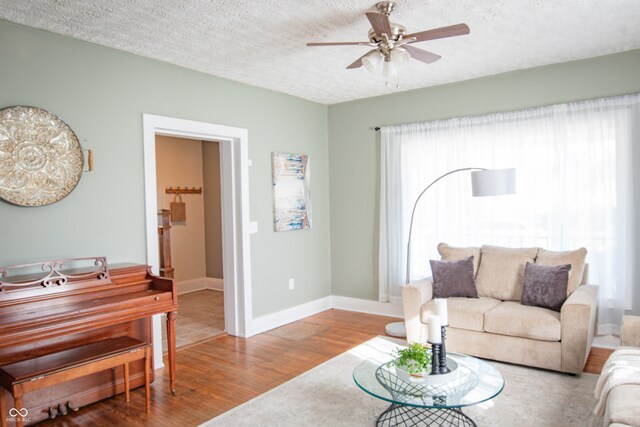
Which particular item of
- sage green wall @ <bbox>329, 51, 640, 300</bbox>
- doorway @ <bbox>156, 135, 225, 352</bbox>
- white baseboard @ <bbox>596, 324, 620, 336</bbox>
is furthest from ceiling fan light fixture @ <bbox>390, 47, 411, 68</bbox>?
doorway @ <bbox>156, 135, 225, 352</bbox>

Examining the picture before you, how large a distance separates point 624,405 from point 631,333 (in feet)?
3.75

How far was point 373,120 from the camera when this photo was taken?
5578 millimetres

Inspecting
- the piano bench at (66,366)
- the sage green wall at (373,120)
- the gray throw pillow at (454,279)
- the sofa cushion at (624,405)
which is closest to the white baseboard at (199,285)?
the sage green wall at (373,120)

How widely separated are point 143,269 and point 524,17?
3.29 m

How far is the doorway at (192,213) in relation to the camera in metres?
6.88

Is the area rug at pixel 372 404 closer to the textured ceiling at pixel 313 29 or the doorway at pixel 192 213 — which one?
the textured ceiling at pixel 313 29

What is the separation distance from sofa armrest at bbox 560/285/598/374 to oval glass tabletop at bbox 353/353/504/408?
1.00 m

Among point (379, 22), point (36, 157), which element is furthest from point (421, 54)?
point (36, 157)

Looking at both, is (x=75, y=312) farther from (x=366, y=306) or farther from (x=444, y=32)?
(x=366, y=306)

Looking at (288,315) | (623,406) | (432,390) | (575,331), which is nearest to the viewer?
(623,406)

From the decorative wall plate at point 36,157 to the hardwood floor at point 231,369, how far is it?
5.01 ft

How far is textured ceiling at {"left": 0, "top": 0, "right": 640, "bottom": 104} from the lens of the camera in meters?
2.92

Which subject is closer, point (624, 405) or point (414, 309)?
point (624, 405)

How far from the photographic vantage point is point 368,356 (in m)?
4.08
